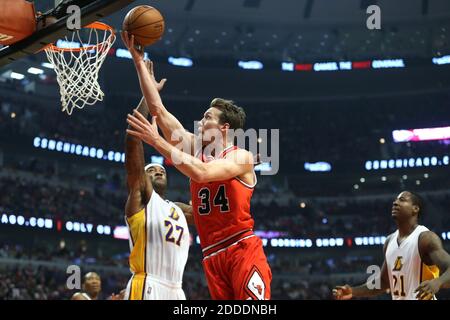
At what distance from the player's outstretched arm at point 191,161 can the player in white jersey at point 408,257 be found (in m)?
1.88

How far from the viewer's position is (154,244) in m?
5.21

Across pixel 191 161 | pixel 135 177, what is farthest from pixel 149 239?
pixel 191 161

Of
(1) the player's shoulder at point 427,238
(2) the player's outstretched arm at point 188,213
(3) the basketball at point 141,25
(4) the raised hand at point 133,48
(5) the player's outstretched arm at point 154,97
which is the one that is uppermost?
(3) the basketball at point 141,25

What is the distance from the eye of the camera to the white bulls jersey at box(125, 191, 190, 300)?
517 centimetres

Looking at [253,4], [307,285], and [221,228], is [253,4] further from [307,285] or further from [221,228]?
[221,228]

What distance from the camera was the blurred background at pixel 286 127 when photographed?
2795 centimetres

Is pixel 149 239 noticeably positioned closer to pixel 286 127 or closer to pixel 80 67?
pixel 80 67

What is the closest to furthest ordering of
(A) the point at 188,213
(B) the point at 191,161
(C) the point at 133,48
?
(B) the point at 191,161 < (C) the point at 133,48 < (A) the point at 188,213

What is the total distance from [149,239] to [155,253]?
0.39ft

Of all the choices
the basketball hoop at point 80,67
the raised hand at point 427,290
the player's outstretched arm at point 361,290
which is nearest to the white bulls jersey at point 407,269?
the player's outstretched arm at point 361,290

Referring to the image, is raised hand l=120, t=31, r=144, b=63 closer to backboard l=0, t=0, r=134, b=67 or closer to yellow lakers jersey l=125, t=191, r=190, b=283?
backboard l=0, t=0, r=134, b=67

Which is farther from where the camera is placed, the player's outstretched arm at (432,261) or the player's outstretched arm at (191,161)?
the player's outstretched arm at (432,261)

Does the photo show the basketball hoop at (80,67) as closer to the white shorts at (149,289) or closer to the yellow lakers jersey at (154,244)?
the yellow lakers jersey at (154,244)

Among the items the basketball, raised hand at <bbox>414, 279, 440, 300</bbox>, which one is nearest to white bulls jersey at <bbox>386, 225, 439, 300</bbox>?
raised hand at <bbox>414, 279, 440, 300</bbox>
